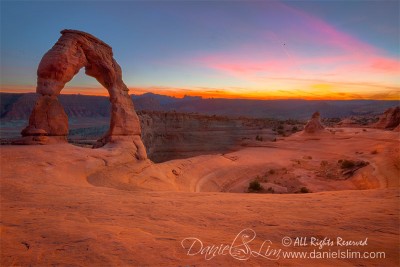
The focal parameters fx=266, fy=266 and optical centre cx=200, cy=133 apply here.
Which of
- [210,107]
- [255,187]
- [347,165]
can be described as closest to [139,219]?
[255,187]

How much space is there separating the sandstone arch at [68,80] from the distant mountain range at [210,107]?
2319 inches

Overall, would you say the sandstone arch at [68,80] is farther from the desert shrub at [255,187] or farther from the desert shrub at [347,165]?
the desert shrub at [347,165]

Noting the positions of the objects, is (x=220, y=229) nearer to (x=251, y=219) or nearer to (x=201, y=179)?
(x=251, y=219)

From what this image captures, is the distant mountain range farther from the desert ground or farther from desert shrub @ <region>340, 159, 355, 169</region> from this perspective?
the desert ground

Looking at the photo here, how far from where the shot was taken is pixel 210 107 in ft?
387

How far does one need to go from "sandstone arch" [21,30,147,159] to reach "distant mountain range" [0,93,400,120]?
5890 cm

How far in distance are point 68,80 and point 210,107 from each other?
354 feet

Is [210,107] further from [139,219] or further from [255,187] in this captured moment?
[139,219]

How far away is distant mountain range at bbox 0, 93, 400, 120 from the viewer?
245ft

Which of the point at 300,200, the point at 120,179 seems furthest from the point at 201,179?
the point at 300,200

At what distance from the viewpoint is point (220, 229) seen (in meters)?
4.00
